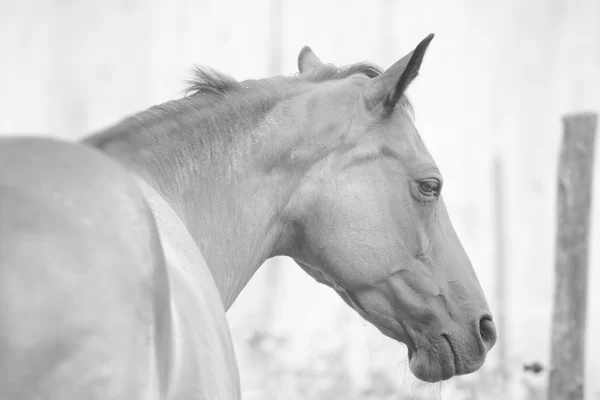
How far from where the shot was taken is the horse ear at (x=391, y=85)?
67.0 inches

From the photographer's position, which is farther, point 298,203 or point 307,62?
point 307,62

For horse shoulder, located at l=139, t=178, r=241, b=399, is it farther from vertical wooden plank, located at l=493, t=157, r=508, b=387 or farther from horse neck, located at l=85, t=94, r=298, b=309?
vertical wooden plank, located at l=493, t=157, r=508, b=387

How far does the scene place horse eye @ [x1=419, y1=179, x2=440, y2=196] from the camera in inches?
67.7

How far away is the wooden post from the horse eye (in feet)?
5.48

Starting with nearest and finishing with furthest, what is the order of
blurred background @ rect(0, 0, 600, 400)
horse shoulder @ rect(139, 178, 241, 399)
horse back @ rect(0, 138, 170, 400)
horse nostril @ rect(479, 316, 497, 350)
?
horse back @ rect(0, 138, 170, 400) < horse shoulder @ rect(139, 178, 241, 399) < horse nostril @ rect(479, 316, 497, 350) < blurred background @ rect(0, 0, 600, 400)

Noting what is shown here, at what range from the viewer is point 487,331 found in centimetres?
181

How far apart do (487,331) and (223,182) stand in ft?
2.72

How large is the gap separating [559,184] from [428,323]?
175cm

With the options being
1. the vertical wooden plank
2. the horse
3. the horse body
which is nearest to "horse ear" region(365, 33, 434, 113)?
the horse

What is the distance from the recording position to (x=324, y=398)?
15.4ft

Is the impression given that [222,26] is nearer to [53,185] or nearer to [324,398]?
[324,398]

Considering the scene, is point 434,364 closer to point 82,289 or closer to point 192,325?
point 192,325

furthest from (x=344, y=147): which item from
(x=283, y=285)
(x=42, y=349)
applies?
(x=283, y=285)

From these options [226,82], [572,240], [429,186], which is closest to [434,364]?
[429,186]
